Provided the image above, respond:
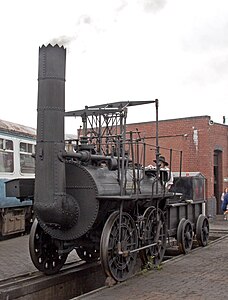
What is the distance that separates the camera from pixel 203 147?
23.4 metres

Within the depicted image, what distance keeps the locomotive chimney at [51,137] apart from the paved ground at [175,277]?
1.61 m

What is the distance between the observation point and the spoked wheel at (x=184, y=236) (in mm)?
11109

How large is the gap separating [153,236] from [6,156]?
6041mm

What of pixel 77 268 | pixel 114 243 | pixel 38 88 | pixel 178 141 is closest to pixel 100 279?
pixel 77 268

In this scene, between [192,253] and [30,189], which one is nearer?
[30,189]

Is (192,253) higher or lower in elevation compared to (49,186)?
lower

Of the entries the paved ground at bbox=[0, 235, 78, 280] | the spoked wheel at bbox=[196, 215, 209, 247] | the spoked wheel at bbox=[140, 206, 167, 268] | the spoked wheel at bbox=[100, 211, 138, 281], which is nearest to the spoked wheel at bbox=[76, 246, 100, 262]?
the paved ground at bbox=[0, 235, 78, 280]

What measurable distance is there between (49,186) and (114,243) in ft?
4.92

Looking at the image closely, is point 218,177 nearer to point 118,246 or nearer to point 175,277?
point 175,277

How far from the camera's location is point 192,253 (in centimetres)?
1133

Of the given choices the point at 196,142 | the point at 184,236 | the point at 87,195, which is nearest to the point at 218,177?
the point at 196,142

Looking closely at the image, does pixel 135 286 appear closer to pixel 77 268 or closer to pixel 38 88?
pixel 77 268

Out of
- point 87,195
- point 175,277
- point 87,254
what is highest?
point 87,195

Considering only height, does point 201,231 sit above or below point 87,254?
above
